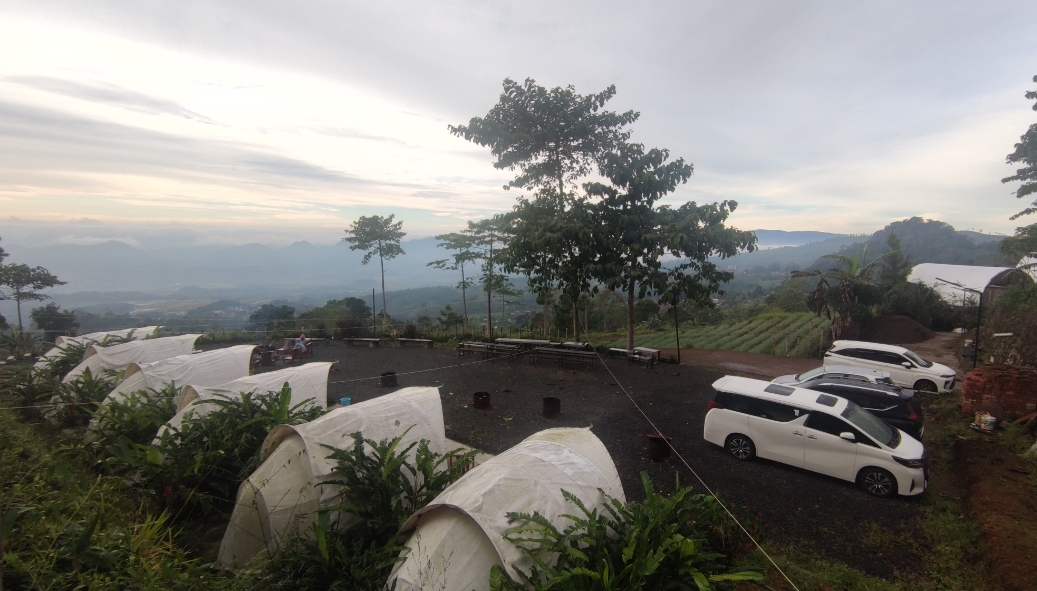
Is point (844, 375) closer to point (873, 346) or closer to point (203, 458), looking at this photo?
point (873, 346)

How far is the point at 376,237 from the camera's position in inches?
929

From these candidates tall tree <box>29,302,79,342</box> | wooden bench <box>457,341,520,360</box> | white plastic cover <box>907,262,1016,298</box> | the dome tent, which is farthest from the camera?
white plastic cover <box>907,262,1016,298</box>

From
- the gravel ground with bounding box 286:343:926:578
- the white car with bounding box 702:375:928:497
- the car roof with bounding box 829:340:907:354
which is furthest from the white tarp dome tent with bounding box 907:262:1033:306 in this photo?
the white car with bounding box 702:375:928:497

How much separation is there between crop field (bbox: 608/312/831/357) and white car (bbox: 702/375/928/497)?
10.5 m

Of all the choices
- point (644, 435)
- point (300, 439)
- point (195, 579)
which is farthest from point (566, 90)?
point (195, 579)

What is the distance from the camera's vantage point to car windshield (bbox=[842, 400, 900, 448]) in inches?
257

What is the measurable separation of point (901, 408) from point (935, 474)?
1170 mm

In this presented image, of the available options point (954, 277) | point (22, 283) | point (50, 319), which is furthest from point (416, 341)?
point (954, 277)

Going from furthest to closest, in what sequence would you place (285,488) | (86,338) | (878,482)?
(86,338), (878,482), (285,488)

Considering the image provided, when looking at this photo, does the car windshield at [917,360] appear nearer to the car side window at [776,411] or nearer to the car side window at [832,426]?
the car side window at [832,426]

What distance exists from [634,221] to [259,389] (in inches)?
449

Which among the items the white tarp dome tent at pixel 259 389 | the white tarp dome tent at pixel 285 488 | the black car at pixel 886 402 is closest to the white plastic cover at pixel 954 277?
the black car at pixel 886 402

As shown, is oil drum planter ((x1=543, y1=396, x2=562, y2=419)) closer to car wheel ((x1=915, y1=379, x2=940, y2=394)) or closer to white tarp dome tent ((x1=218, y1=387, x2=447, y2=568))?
white tarp dome tent ((x1=218, y1=387, x2=447, y2=568))

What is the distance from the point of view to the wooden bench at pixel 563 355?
1439 centimetres
